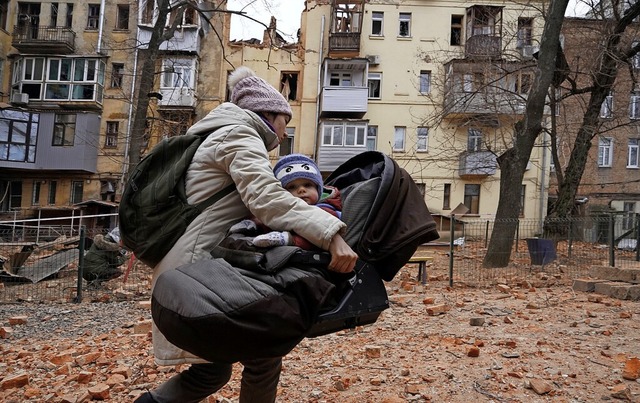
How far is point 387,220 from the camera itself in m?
2.19

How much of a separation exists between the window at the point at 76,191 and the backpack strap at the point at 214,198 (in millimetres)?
31519

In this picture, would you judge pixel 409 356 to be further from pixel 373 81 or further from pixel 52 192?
pixel 52 192

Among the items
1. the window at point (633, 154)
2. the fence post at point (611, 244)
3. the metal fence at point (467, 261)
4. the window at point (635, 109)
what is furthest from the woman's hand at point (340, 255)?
the window at point (633, 154)

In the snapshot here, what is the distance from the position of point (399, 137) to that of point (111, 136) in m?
18.7

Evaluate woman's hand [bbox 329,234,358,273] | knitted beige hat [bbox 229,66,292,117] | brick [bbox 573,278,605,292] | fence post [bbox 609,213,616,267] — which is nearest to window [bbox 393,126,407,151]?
fence post [bbox 609,213,616,267]

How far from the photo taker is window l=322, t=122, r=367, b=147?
29656 millimetres

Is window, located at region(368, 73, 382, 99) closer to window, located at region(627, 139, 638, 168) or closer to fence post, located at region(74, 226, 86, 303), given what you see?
window, located at region(627, 139, 638, 168)

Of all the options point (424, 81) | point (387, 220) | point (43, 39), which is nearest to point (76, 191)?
point (43, 39)

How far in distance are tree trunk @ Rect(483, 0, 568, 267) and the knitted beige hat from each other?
10.3m

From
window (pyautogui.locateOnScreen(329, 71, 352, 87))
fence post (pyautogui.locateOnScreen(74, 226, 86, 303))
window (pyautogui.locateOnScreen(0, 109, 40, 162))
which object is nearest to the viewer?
fence post (pyautogui.locateOnScreen(74, 226, 86, 303))

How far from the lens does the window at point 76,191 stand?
98.7 feet

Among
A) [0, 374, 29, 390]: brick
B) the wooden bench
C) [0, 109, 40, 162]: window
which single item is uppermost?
[0, 109, 40, 162]: window

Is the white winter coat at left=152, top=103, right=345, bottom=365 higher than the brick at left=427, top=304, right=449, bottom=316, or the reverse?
the white winter coat at left=152, top=103, right=345, bottom=365

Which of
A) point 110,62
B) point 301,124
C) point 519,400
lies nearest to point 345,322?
point 519,400
